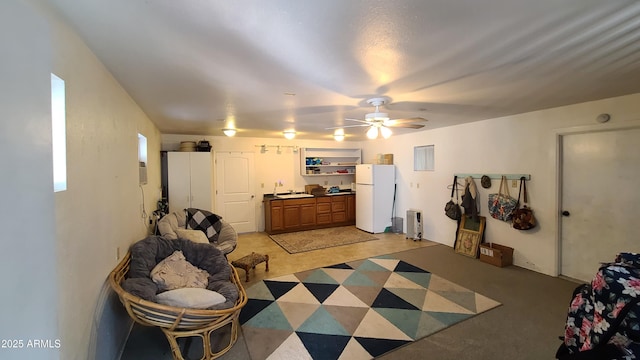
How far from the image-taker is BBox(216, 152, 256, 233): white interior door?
6250 mm

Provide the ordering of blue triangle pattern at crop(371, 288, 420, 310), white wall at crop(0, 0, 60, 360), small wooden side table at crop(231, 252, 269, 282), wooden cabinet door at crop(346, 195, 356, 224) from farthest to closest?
1. wooden cabinet door at crop(346, 195, 356, 224)
2. small wooden side table at crop(231, 252, 269, 282)
3. blue triangle pattern at crop(371, 288, 420, 310)
4. white wall at crop(0, 0, 60, 360)

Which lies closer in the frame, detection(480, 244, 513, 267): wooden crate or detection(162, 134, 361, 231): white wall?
detection(480, 244, 513, 267): wooden crate

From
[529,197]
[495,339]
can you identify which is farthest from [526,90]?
[495,339]

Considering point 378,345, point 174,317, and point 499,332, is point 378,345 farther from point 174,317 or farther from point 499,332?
point 174,317

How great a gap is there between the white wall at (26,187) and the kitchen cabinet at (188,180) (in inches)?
164

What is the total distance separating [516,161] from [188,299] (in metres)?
4.84

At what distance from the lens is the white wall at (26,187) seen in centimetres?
98

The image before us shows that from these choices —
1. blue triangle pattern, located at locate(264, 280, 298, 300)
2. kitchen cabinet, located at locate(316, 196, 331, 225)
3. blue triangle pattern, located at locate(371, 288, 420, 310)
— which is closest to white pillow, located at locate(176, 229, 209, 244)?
blue triangle pattern, located at locate(264, 280, 298, 300)

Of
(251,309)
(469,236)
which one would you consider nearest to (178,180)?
(251,309)

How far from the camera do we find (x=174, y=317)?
2014 millimetres

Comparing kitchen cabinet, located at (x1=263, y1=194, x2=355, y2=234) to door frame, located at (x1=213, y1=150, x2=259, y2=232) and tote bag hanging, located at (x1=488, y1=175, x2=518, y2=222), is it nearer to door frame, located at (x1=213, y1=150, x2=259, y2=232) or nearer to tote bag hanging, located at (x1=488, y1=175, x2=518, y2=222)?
door frame, located at (x1=213, y1=150, x2=259, y2=232)

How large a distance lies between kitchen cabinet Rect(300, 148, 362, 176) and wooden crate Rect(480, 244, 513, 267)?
4.09 meters

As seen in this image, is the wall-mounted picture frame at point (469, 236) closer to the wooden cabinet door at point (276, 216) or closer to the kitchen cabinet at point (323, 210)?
the kitchen cabinet at point (323, 210)

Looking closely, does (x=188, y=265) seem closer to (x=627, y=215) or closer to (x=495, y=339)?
(x=495, y=339)
